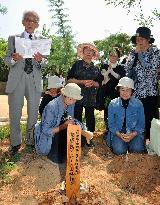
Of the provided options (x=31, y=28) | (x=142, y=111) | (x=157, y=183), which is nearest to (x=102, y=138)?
(x=142, y=111)

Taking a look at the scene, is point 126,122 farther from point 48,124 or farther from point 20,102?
point 20,102

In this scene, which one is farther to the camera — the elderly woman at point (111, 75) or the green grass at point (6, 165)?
the elderly woman at point (111, 75)

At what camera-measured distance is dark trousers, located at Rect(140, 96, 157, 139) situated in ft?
20.4

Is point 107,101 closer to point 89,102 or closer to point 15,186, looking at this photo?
point 89,102

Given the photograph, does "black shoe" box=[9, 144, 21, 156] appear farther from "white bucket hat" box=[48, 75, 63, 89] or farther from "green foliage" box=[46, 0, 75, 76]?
"green foliage" box=[46, 0, 75, 76]

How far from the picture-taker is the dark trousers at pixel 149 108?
20.4 ft

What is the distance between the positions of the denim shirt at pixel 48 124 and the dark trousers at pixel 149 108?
A: 1.55m

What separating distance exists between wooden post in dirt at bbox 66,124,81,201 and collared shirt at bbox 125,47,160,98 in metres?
2.23

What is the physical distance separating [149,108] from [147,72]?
2.07ft

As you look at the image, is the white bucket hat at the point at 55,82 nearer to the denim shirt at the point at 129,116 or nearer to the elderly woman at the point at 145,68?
the denim shirt at the point at 129,116

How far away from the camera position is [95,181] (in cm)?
487

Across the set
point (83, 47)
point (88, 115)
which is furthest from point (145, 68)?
point (88, 115)

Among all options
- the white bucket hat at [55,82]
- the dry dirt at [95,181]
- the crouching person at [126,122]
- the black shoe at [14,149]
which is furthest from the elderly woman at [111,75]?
the black shoe at [14,149]

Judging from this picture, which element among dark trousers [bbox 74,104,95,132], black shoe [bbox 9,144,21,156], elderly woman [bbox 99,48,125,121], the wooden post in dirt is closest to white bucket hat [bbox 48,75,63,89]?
dark trousers [bbox 74,104,95,132]
